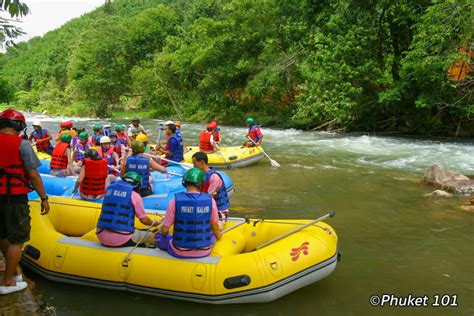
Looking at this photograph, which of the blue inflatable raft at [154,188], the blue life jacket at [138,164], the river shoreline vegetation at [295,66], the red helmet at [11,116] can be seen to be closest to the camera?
the red helmet at [11,116]

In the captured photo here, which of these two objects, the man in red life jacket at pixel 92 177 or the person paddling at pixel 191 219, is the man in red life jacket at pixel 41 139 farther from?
the person paddling at pixel 191 219

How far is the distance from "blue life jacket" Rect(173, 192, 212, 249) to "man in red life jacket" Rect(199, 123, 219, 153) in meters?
6.63

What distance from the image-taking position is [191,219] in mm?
3779

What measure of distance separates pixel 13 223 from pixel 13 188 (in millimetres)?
266

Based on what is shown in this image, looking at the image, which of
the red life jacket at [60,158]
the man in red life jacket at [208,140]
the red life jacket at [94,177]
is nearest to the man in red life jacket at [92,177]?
the red life jacket at [94,177]

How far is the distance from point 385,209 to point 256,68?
16.9 m

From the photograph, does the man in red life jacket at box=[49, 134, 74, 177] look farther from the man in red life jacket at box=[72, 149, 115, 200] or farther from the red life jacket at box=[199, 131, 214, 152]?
the red life jacket at box=[199, 131, 214, 152]

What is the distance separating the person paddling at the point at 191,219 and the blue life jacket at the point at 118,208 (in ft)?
1.34

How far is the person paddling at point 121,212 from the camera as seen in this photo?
13.1 feet

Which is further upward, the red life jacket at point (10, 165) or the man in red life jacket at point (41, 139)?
the red life jacket at point (10, 165)

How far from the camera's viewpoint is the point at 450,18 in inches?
444

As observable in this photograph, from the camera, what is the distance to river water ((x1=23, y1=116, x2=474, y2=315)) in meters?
3.86

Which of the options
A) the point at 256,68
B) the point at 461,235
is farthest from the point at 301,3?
the point at 461,235

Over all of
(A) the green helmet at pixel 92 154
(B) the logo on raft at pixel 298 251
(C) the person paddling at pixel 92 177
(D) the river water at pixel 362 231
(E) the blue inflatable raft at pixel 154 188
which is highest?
(A) the green helmet at pixel 92 154
